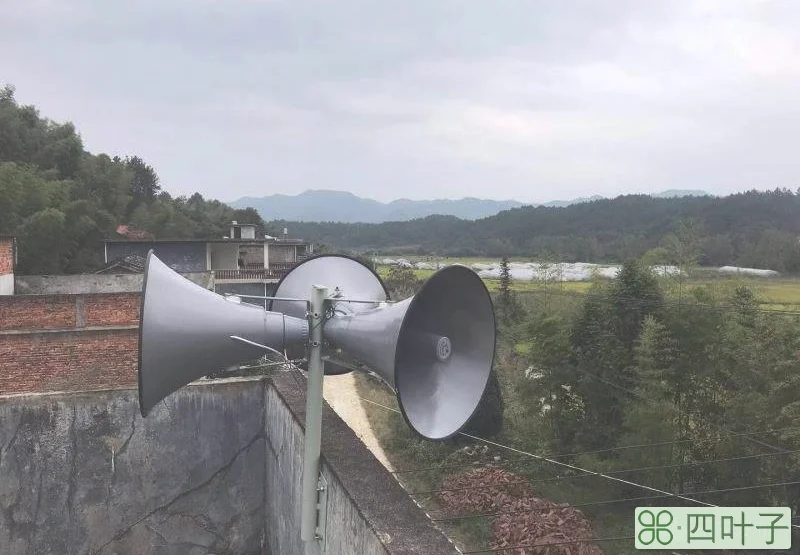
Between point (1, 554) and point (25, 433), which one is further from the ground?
point (25, 433)

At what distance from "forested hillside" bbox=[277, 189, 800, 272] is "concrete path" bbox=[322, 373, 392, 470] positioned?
8.52 meters

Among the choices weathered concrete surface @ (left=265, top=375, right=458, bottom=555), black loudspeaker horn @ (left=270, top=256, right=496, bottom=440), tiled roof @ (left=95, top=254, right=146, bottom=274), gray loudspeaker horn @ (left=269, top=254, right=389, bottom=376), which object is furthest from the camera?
tiled roof @ (left=95, top=254, right=146, bottom=274)

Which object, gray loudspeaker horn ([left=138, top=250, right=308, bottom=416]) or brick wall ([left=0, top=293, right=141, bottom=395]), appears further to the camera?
brick wall ([left=0, top=293, right=141, bottom=395])

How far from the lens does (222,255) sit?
26.6m

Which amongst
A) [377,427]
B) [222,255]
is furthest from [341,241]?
[377,427]

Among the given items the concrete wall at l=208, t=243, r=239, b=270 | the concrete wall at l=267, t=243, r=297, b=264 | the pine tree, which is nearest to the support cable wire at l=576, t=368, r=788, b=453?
the pine tree

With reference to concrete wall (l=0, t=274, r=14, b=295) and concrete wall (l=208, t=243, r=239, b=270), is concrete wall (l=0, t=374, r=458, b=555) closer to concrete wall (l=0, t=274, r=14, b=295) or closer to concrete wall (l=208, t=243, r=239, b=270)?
concrete wall (l=0, t=274, r=14, b=295)

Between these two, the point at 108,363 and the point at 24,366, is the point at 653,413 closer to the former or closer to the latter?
the point at 108,363

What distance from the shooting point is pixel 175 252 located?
2505 cm

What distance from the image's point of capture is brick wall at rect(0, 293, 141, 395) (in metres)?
8.45

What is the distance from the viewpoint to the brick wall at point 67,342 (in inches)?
333

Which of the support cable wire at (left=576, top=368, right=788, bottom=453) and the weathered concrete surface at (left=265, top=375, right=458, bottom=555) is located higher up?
the weathered concrete surface at (left=265, top=375, right=458, bottom=555)

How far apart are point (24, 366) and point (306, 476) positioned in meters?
6.95

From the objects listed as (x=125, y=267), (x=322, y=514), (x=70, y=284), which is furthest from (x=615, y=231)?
(x=322, y=514)
